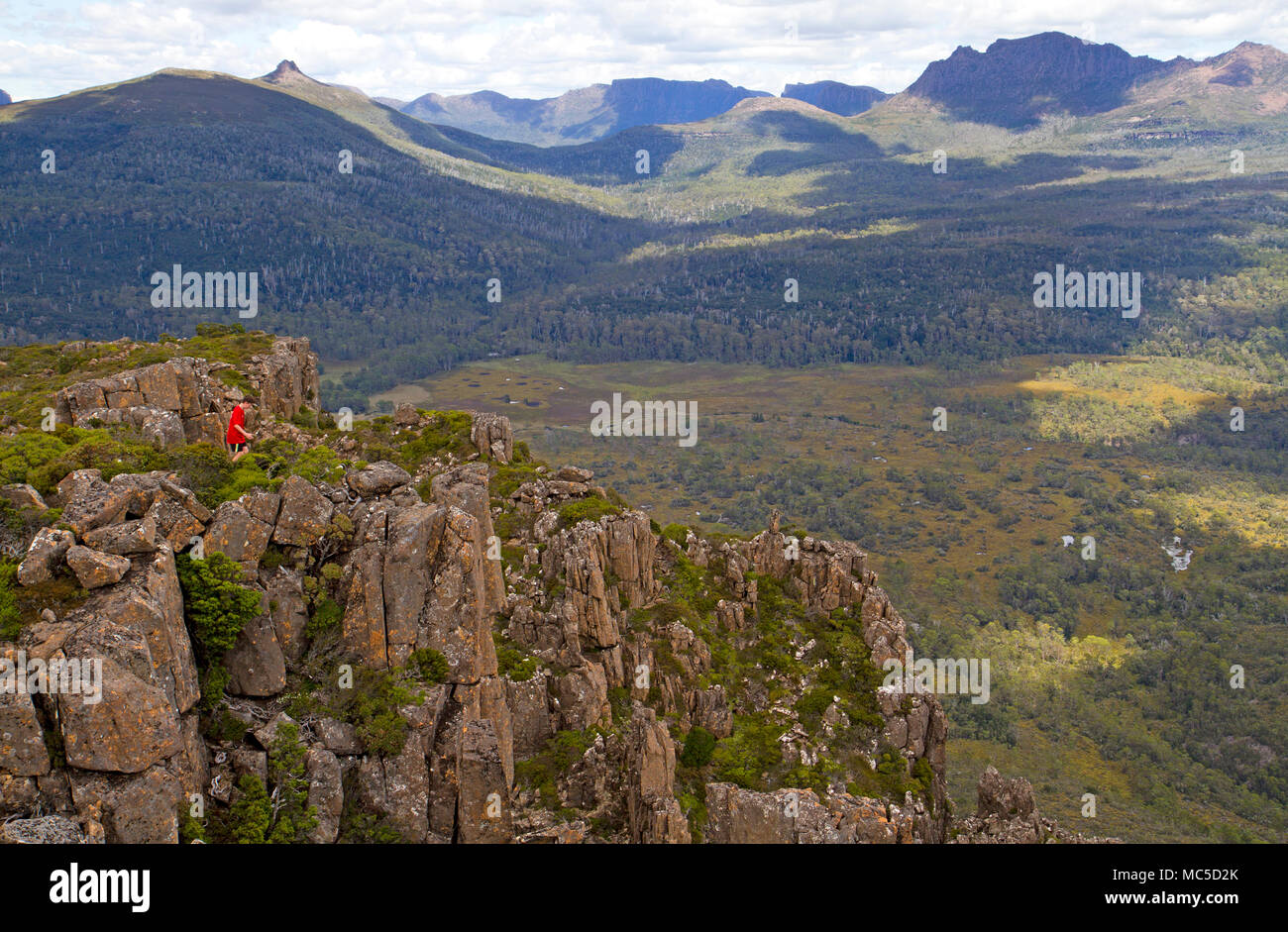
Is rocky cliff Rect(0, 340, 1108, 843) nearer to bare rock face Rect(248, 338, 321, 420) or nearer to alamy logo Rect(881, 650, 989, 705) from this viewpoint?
bare rock face Rect(248, 338, 321, 420)

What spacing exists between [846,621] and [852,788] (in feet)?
33.5

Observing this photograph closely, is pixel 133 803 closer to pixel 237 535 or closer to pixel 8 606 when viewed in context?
pixel 8 606

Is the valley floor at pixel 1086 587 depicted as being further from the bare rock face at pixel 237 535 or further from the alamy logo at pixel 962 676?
the bare rock face at pixel 237 535

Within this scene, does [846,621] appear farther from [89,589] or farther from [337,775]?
[89,589]

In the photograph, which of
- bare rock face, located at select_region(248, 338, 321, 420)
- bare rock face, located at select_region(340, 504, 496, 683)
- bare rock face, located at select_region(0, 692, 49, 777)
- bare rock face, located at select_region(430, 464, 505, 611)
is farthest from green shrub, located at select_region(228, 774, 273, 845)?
bare rock face, located at select_region(248, 338, 321, 420)

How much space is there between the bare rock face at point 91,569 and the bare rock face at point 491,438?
72.4ft

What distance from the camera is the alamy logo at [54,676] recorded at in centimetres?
1855

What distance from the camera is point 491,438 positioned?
43.1m

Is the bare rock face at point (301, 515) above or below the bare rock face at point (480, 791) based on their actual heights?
above

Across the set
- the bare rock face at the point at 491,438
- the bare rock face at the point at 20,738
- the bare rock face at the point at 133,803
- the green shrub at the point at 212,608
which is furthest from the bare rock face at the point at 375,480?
the bare rock face at the point at 491,438

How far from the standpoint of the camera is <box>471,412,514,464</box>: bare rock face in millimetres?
42500

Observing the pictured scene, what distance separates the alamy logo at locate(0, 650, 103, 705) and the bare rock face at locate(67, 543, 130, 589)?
2.12 metres

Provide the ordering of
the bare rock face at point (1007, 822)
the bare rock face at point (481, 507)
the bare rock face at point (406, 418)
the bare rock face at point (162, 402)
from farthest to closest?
the bare rock face at point (406, 418) → the bare rock face at point (1007, 822) → the bare rock face at point (162, 402) → the bare rock face at point (481, 507)

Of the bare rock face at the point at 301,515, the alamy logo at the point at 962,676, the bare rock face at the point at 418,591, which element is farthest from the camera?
the alamy logo at the point at 962,676
